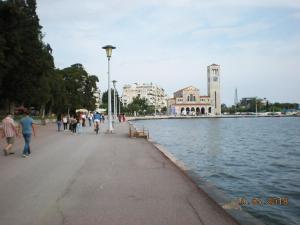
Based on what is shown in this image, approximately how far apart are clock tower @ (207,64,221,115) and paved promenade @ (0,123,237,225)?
590ft

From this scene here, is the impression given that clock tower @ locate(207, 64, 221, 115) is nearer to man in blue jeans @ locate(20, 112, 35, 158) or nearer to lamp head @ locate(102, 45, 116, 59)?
lamp head @ locate(102, 45, 116, 59)

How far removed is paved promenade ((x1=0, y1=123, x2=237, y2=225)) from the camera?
23.0 feet

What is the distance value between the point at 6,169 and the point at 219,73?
185 m

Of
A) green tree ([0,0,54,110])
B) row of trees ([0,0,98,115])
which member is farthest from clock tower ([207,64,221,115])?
green tree ([0,0,54,110])

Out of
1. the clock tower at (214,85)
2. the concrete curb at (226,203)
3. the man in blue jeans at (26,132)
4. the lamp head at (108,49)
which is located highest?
the clock tower at (214,85)

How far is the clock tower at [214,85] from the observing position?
192 m

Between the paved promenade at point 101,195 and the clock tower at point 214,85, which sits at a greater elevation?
the clock tower at point 214,85

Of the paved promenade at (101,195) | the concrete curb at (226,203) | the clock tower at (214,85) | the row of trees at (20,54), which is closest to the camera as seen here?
the concrete curb at (226,203)
